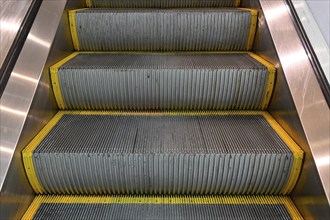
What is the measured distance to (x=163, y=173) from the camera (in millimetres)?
1256

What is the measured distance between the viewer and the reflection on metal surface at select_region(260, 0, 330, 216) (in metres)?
1.05

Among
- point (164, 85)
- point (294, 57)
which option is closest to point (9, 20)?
point (164, 85)

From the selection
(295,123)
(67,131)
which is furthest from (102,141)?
(295,123)

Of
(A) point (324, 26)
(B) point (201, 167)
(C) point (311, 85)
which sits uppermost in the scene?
(A) point (324, 26)

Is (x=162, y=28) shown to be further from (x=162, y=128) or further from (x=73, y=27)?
(x=162, y=128)

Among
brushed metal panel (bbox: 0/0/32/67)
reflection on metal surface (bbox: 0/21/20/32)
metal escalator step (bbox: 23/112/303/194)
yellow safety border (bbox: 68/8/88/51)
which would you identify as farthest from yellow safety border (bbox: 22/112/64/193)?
yellow safety border (bbox: 68/8/88/51)

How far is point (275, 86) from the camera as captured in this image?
1.48 metres

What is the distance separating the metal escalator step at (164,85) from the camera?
1.52 meters

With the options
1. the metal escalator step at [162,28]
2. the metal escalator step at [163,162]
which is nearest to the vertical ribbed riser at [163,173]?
the metal escalator step at [163,162]

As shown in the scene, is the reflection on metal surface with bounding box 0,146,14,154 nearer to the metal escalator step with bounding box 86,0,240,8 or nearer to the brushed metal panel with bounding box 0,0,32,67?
the brushed metal panel with bounding box 0,0,32,67

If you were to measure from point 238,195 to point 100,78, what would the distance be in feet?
2.93

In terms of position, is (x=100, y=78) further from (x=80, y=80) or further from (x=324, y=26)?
(x=324, y=26)

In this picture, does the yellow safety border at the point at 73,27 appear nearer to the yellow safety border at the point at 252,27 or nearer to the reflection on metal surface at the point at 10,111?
the reflection on metal surface at the point at 10,111

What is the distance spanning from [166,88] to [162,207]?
61 cm
